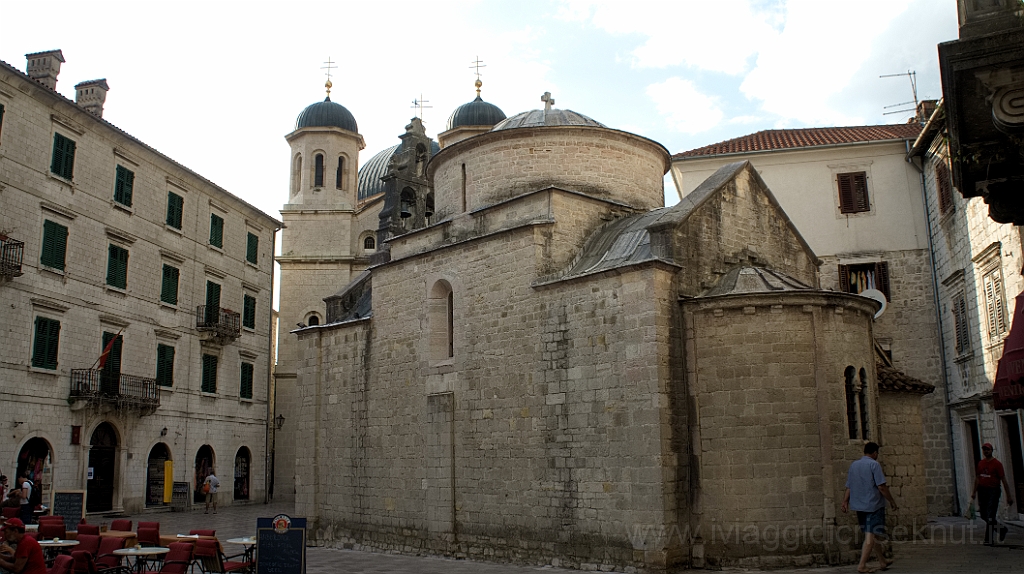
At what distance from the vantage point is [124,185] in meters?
24.9

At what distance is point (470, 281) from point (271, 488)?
68.6 feet

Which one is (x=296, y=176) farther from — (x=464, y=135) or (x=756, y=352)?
(x=756, y=352)

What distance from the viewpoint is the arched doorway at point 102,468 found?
2320 cm

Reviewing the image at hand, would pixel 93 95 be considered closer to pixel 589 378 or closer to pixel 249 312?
pixel 249 312

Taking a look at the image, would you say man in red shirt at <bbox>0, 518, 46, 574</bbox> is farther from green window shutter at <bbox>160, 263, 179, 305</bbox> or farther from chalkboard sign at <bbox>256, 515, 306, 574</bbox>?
green window shutter at <bbox>160, 263, 179, 305</bbox>

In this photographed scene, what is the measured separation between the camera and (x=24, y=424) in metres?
20.6

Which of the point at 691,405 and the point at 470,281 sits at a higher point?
the point at 470,281

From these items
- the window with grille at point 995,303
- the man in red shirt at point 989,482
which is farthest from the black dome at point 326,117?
the man in red shirt at point 989,482

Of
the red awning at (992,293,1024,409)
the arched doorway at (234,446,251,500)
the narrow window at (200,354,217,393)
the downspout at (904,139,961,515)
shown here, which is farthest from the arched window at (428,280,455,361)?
the arched doorway at (234,446,251,500)

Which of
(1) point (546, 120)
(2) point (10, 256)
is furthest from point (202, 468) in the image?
(1) point (546, 120)

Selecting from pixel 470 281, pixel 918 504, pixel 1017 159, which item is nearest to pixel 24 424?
pixel 470 281

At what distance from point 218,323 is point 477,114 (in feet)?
41.7

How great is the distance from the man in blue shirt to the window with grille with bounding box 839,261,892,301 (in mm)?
12900

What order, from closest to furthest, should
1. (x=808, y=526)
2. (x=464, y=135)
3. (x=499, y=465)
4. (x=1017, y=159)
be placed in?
1. (x=1017, y=159)
2. (x=808, y=526)
3. (x=499, y=465)
4. (x=464, y=135)
